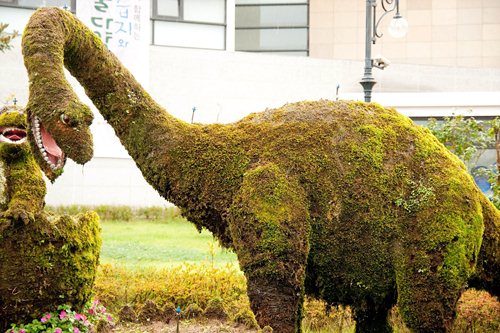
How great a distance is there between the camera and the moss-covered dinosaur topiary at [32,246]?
21.3 ft

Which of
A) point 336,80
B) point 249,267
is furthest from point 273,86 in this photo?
point 249,267

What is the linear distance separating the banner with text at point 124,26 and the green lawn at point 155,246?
3.77 metres

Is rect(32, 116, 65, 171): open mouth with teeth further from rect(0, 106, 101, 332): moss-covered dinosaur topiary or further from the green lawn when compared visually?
the green lawn

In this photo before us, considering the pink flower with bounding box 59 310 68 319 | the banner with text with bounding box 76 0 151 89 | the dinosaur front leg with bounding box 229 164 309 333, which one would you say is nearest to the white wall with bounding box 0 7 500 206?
the banner with text with bounding box 76 0 151 89

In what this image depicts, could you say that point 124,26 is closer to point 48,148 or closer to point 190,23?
point 190,23

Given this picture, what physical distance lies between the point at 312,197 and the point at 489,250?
1760mm

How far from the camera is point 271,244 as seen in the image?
5895mm

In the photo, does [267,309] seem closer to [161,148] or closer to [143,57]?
[161,148]

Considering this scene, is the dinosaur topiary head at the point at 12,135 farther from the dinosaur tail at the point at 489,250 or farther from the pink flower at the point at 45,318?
the dinosaur tail at the point at 489,250

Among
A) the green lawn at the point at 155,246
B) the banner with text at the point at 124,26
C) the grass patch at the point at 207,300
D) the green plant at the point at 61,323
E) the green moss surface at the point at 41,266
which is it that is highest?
the banner with text at the point at 124,26

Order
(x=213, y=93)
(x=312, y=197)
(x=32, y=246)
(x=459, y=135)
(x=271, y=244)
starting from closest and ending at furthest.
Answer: (x=271, y=244) → (x=312, y=197) → (x=32, y=246) → (x=459, y=135) → (x=213, y=93)

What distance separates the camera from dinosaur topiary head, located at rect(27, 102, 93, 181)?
5.29 meters

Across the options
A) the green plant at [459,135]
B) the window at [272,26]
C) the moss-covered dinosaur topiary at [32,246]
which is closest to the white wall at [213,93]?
the window at [272,26]

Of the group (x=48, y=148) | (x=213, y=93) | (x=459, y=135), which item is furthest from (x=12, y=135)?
(x=213, y=93)
